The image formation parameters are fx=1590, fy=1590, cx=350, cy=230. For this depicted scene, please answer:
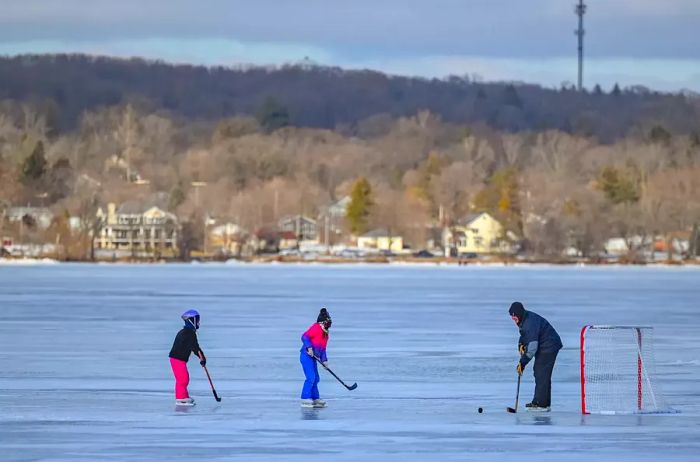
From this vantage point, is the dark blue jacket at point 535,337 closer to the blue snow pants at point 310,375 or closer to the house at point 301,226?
the blue snow pants at point 310,375

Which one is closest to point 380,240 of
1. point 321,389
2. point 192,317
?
point 321,389

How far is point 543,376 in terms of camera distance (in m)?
16.8

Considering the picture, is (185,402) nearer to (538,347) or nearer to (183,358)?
(183,358)

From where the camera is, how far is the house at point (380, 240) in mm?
155375

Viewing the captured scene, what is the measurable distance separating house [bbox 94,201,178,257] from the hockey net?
343 feet

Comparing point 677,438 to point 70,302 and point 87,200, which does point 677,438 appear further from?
point 87,200

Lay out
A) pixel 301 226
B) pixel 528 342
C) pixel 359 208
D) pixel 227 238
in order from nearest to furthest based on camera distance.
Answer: pixel 528 342, pixel 227 238, pixel 301 226, pixel 359 208

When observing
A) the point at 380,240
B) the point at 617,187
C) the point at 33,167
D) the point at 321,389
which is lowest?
the point at 321,389

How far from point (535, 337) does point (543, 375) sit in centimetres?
62

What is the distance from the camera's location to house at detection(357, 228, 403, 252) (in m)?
155

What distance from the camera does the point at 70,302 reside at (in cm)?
4238

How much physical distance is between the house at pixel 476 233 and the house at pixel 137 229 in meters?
27.7

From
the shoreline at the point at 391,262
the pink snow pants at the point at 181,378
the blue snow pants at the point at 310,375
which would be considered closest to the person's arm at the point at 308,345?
the blue snow pants at the point at 310,375

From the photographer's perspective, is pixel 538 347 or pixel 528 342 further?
Answer: pixel 538 347
